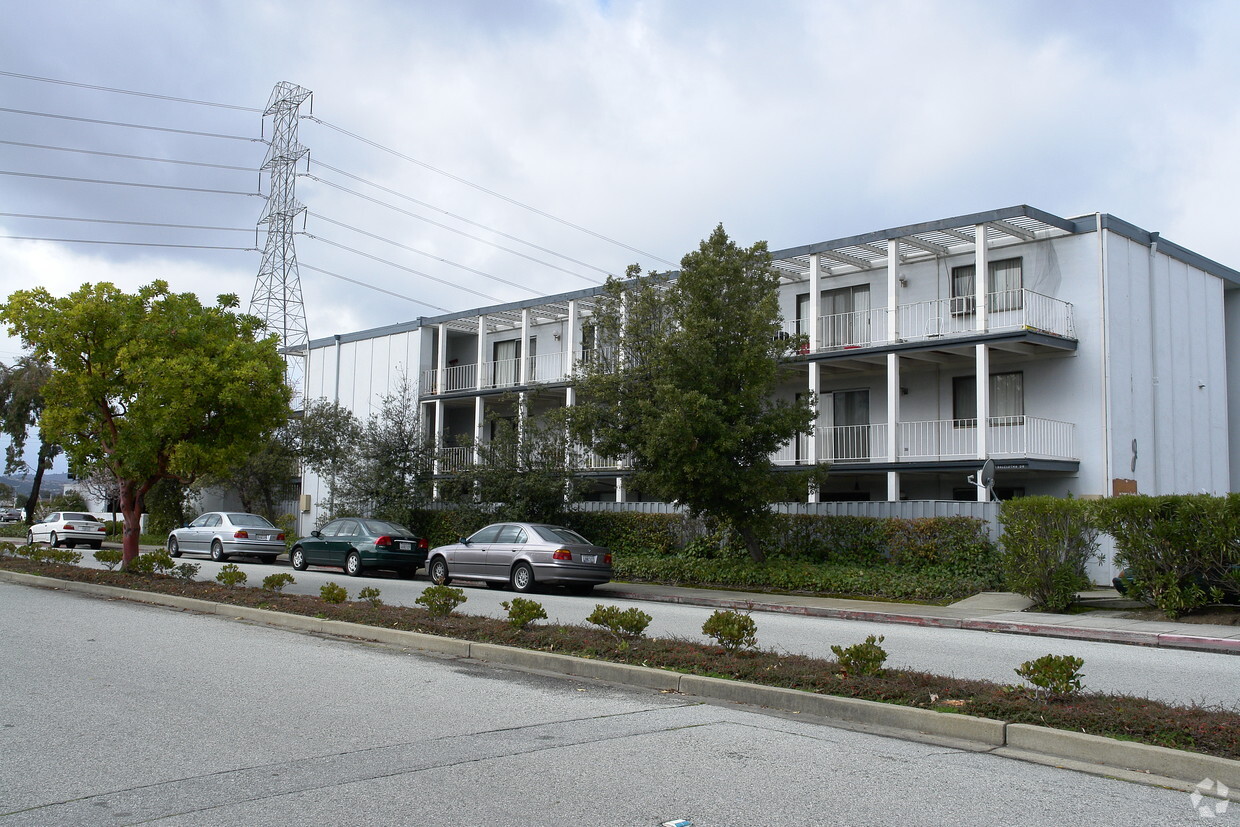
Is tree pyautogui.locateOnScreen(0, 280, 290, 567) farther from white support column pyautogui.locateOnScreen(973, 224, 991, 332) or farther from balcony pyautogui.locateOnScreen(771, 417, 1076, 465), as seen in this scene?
white support column pyautogui.locateOnScreen(973, 224, 991, 332)

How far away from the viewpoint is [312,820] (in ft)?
16.9

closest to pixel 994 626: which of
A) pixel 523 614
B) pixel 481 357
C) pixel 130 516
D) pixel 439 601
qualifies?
pixel 523 614

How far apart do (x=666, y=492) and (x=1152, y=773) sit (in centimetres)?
1471

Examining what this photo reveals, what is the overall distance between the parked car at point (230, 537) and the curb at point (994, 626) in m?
14.5

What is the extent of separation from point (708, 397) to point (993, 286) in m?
9.71

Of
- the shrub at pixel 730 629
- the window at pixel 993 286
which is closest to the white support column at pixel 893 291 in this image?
the window at pixel 993 286

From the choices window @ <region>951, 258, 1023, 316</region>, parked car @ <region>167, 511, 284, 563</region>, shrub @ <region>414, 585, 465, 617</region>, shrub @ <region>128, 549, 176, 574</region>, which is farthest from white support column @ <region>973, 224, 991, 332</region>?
parked car @ <region>167, 511, 284, 563</region>

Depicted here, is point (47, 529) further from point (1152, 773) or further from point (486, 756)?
point (1152, 773)

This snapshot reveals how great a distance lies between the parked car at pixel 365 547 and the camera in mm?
23938

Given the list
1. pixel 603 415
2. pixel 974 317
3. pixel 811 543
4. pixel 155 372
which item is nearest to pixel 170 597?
pixel 155 372

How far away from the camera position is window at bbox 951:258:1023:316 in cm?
2448

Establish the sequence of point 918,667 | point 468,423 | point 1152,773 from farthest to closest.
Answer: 1. point 468,423
2. point 918,667
3. point 1152,773

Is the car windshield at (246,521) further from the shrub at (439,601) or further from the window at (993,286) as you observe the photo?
the window at (993,286)

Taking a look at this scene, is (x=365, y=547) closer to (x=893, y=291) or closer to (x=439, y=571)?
(x=439, y=571)
